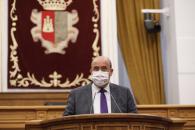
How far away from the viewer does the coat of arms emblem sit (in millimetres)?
7461

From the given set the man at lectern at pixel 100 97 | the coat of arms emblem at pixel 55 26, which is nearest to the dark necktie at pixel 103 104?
the man at lectern at pixel 100 97

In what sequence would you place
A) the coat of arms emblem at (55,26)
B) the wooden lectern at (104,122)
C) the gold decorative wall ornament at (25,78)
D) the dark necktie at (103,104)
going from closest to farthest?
the wooden lectern at (104,122)
the dark necktie at (103,104)
the gold decorative wall ornament at (25,78)
the coat of arms emblem at (55,26)

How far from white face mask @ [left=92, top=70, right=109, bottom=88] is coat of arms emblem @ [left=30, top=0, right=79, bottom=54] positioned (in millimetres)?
3100

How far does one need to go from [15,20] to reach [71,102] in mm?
3283

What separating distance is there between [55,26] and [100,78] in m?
3.31

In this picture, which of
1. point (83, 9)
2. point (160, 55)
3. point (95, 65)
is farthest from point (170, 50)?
point (95, 65)

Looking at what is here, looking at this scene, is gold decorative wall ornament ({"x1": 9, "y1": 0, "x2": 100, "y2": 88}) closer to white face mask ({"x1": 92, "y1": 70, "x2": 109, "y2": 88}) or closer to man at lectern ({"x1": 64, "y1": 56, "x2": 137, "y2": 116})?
man at lectern ({"x1": 64, "y1": 56, "x2": 137, "y2": 116})

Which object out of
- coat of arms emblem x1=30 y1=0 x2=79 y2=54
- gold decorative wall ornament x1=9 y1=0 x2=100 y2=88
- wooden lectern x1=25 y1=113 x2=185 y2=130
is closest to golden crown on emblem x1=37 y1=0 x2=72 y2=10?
coat of arms emblem x1=30 y1=0 x2=79 y2=54

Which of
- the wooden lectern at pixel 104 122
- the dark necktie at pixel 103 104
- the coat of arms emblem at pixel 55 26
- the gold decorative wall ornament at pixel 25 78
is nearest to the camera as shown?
the wooden lectern at pixel 104 122

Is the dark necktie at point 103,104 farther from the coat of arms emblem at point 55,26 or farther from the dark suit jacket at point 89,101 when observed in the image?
the coat of arms emblem at point 55,26

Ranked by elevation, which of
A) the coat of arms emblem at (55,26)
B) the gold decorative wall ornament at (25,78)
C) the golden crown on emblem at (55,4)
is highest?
the golden crown on emblem at (55,4)

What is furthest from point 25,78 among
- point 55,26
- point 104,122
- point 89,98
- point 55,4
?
point 104,122

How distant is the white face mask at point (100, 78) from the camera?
14.4 ft

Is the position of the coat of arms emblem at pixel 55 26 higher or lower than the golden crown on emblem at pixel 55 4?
lower
